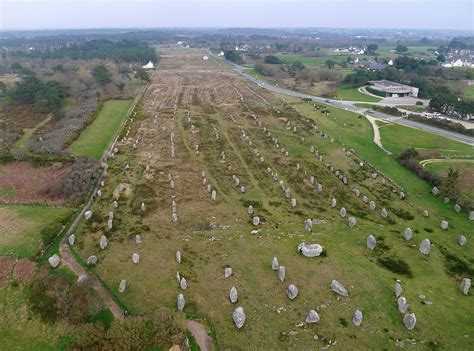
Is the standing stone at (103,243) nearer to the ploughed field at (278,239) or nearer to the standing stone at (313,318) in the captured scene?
the ploughed field at (278,239)

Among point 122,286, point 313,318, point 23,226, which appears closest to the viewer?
point 313,318

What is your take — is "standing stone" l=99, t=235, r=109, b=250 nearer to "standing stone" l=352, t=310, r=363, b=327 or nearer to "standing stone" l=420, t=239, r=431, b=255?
"standing stone" l=352, t=310, r=363, b=327

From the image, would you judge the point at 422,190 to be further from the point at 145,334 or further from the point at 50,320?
the point at 50,320

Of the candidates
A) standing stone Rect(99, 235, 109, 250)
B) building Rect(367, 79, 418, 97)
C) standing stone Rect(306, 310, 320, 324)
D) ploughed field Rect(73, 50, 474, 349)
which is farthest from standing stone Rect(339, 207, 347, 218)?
building Rect(367, 79, 418, 97)

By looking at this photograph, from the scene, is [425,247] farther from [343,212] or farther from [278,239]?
[278,239]

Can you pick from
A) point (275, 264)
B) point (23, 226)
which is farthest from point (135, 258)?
point (23, 226)
